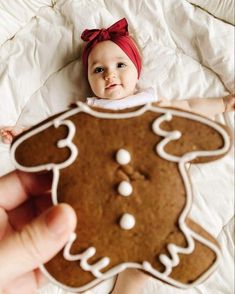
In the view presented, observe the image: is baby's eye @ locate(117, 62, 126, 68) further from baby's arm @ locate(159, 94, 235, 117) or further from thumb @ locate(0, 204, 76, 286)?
thumb @ locate(0, 204, 76, 286)

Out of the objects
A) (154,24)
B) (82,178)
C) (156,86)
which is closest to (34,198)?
(82,178)

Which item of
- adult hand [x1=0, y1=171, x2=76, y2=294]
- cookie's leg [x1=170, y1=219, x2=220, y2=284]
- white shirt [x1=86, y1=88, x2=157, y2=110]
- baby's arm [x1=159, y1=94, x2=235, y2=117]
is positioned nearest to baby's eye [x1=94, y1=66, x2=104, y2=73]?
white shirt [x1=86, y1=88, x2=157, y2=110]

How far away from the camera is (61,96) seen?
1.25m

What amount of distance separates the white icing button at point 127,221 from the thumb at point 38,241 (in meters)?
0.08

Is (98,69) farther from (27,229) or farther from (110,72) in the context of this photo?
(27,229)

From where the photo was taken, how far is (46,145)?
655mm

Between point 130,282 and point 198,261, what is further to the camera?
point 130,282

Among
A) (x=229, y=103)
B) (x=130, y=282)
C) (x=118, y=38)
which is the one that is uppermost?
(x=118, y=38)

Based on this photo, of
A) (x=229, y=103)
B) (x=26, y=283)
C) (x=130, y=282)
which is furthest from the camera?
(x=229, y=103)

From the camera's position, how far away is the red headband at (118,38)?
48.5 inches

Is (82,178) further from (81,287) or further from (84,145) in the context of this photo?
(81,287)

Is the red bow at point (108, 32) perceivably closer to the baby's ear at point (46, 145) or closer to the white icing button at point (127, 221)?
the baby's ear at point (46, 145)

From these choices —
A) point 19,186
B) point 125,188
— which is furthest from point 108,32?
point 125,188

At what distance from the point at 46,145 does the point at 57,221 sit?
5.2 inches
